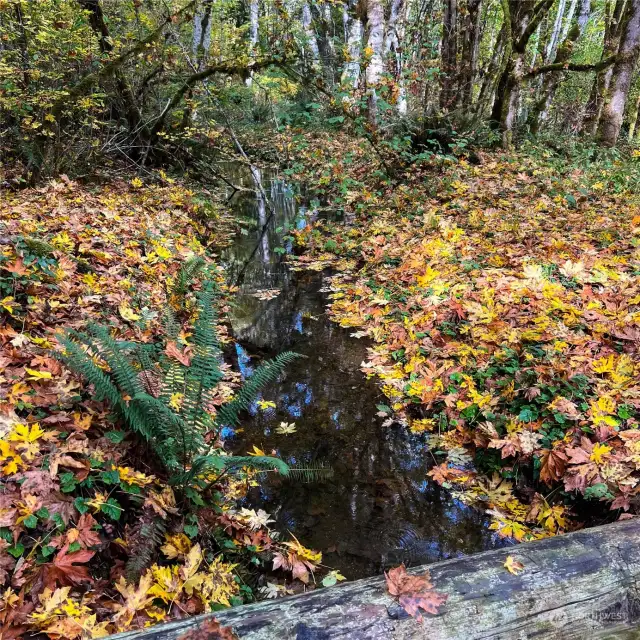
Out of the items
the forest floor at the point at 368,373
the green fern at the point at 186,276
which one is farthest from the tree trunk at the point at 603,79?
the green fern at the point at 186,276

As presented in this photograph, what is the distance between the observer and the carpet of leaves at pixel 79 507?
1.97 metres

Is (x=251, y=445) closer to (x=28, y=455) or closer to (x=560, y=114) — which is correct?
(x=28, y=455)

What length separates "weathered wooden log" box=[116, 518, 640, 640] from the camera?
1613 millimetres

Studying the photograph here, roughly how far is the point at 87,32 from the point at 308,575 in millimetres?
9362

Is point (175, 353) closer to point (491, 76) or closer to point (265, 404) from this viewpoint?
point (265, 404)

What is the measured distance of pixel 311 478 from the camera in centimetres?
318

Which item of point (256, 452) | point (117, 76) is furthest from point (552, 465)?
point (117, 76)

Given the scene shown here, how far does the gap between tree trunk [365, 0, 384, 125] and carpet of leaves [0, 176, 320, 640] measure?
6519mm

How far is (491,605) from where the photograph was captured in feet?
5.74

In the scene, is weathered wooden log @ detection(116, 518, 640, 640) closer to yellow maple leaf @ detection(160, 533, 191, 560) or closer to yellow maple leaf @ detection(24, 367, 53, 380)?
yellow maple leaf @ detection(160, 533, 191, 560)

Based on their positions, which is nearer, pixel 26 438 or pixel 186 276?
pixel 26 438

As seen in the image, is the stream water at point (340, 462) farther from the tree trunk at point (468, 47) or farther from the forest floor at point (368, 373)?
the tree trunk at point (468, 47)

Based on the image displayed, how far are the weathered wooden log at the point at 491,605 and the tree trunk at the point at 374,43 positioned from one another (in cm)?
827

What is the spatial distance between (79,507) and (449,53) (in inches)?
526
